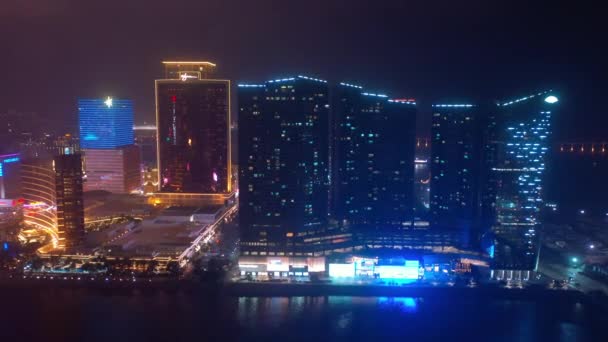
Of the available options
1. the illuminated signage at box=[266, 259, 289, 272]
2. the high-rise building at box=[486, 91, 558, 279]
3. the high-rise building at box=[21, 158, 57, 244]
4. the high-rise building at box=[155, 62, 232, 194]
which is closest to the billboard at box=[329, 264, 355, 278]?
the illuminated signage at box=[266, 259, 289, 272]

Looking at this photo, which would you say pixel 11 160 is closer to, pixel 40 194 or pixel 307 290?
pixel 40 194

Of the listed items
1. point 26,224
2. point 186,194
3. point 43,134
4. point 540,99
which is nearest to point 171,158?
point 186,194

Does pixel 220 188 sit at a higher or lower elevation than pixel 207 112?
lower

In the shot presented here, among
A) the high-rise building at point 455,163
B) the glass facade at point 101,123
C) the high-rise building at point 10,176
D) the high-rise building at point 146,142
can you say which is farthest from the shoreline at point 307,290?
the high-rise building at point 146,142

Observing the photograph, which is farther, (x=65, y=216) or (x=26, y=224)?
(x=26, y=224)

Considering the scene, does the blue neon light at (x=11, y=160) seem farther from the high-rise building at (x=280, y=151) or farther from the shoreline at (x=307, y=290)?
the high-rise building at (x=280, y=151)

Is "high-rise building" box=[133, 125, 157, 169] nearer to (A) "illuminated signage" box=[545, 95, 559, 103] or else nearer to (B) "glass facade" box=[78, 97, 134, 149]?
(B) "glass facade" box=[78, 97, 134, 149]

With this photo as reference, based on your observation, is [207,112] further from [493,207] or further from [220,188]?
[493,207]
